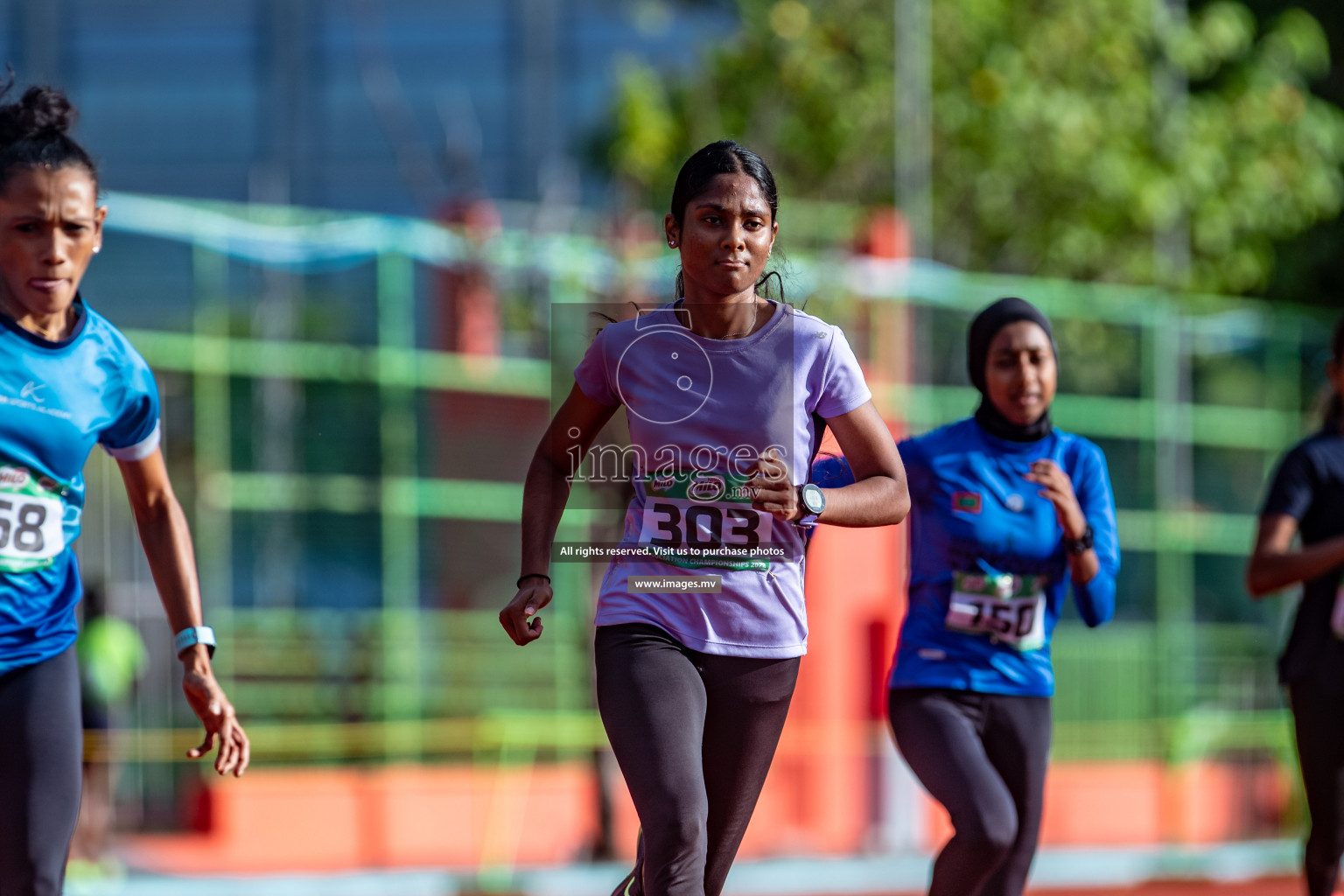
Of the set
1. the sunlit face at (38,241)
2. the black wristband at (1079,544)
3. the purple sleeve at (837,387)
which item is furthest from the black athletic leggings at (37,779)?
the black wristband at (1079,544)

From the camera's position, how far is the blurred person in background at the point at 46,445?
4.25 meters

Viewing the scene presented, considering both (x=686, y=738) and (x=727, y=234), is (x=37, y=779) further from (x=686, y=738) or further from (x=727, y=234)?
(x=727, y=234)

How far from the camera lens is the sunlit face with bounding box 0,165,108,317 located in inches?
175

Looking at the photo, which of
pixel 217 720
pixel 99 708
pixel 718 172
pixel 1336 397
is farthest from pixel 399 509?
pixel 718 172

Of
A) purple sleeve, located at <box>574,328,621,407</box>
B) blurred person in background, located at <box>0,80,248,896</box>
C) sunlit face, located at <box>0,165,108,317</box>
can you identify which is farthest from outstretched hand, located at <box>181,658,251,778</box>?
purple sleeve, located at <box>574,328,621,407</box>

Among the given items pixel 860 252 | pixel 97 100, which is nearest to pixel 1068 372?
pixel 860 252

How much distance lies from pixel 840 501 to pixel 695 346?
510 mm

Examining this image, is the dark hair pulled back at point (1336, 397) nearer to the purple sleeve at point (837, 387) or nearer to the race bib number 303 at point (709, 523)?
the purple sleeve at point (837, 387)

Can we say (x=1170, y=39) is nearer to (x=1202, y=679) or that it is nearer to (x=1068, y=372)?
(x=1068, y=372)

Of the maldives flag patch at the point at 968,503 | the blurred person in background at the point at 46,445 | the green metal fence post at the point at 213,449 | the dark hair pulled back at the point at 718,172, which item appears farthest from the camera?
the green metal fence post at the point at 213,449

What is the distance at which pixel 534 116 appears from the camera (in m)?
30.8

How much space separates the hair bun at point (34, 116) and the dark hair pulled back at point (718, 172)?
1.53m

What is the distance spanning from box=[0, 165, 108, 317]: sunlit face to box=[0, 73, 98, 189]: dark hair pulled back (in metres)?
0.03

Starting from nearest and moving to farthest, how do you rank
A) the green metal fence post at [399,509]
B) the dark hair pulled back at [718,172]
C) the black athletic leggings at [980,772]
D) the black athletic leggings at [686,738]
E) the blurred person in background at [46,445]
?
the black athletic leggings at [686,738] < the blurred person in background at [46,445] < the dark hair pulled back at [718,172] < the black athletic leggings at [980,772] < the green metal fence post at [399,509]
